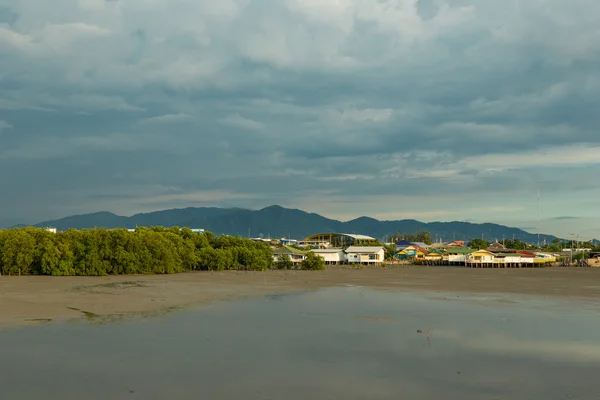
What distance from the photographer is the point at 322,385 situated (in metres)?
14.1

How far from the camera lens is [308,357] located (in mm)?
17500

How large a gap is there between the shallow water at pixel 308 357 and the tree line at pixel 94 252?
40.9 metres

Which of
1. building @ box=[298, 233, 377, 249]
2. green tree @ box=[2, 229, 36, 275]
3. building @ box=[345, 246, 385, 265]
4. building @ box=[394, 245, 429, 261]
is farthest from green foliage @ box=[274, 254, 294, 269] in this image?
building @ box=[298, 233, 377, 249]

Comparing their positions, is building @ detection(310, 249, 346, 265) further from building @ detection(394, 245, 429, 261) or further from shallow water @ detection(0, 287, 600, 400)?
shallow water @ detection(0, 287, 600, 400)

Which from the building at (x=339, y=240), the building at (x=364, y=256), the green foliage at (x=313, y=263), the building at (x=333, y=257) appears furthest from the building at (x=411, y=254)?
the green foliage at (x=313, y=263)

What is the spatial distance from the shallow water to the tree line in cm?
4095

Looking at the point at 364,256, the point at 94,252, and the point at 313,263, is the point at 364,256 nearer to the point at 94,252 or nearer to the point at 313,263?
the point at 313,263

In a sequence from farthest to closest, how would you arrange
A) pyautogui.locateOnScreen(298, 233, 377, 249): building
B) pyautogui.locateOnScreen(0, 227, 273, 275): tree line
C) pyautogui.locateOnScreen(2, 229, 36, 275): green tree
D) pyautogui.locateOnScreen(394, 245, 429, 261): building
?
pyautogui.locateOnScreen(298, 233, 377, 249): building
pyautogui.locateOnScreen(394, 245, 429, 261): building
pyautogui.locateOnScreen(0, 227, 273, 275): tree line
pyautogui.locateOnScreen(2, 229, 36, 275): green tree

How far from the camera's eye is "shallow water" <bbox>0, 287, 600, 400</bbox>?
13508 millimetres

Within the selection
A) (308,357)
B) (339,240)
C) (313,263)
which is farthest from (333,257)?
(308,357)

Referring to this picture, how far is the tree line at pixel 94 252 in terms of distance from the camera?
63.0 metres

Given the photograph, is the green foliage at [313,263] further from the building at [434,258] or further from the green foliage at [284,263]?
the building at [434,258]

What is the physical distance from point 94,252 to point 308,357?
53.9 meters

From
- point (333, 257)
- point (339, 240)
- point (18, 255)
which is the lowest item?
point (333, 257)
